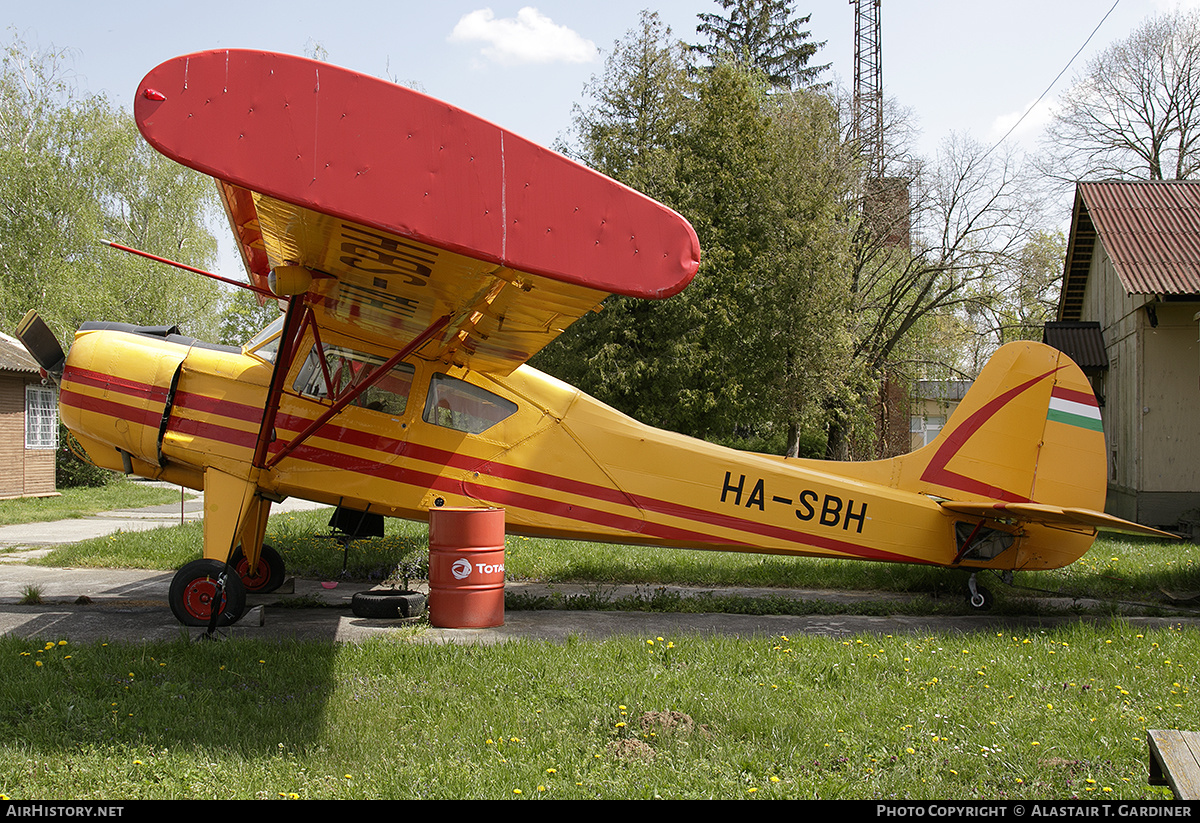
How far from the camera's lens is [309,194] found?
351 cm

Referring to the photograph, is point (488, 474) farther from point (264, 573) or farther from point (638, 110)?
point (638, 110)

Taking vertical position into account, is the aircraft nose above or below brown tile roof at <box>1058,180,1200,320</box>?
below

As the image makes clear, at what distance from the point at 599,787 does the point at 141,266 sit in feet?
95.5

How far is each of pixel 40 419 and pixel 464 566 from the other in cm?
1856

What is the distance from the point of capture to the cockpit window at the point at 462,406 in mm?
6738

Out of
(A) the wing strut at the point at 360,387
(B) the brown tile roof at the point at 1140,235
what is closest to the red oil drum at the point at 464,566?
(A) the wing strut at the point at 360,387

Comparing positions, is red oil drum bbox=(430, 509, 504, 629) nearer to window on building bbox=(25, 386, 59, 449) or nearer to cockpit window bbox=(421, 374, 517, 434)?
cockpit window bbox=(421, 374, 517, 434)

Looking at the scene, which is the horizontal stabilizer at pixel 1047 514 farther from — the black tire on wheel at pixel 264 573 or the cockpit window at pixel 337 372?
the black tire on wheel at pixel 264 573

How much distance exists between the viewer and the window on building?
1914cm

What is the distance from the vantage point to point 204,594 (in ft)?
19.6

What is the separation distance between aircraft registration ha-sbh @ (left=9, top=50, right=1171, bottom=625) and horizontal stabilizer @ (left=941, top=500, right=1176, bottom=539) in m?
0.03

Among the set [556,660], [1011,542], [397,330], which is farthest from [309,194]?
[1011,542]

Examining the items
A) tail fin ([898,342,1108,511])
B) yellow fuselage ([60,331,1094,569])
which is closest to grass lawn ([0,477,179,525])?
yellow fuselage ([60,331,1094,569])

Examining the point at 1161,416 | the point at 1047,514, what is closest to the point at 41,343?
the point at 1047,514
